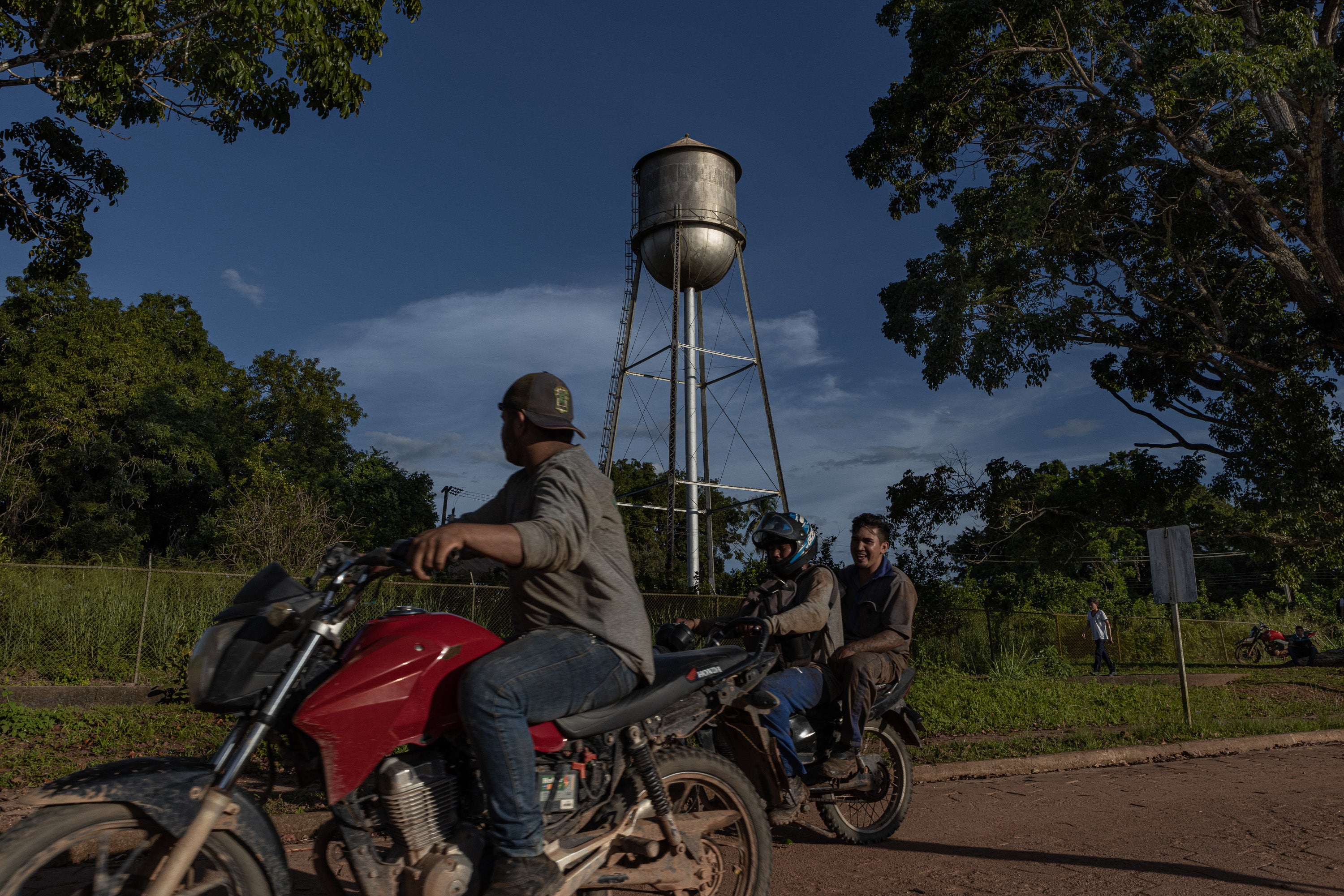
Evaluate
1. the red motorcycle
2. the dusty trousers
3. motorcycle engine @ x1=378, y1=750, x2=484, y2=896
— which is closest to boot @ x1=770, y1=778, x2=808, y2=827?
the dusty trousers

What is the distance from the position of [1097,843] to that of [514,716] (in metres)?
3.88

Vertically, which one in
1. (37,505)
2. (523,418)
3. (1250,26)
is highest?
(1250,26)

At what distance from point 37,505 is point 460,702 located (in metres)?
35.7

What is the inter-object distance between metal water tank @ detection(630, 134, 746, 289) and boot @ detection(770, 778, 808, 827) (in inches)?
903

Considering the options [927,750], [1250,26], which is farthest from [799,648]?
[1250,26]

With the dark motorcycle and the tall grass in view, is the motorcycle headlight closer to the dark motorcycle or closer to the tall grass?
the dark motorcycle

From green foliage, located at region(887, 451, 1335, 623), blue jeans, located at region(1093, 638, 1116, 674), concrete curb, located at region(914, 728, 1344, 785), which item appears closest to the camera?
concrete curb, located at region(914, 728, 1344, 785)

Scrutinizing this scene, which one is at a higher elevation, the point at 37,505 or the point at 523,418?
the point at 37,505

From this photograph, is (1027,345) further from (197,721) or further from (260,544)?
(260,544)

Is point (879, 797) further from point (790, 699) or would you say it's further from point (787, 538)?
point (787, 538)

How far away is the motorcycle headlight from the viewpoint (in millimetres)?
2383

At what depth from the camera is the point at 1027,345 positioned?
14.9m

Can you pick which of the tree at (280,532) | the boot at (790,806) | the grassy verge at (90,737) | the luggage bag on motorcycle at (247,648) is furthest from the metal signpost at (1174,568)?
the tree at (280,532)

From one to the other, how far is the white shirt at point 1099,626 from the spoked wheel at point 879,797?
17828mm
